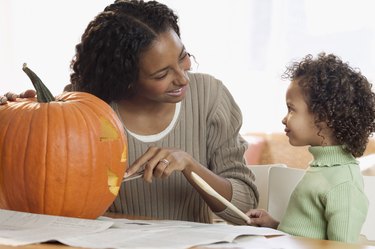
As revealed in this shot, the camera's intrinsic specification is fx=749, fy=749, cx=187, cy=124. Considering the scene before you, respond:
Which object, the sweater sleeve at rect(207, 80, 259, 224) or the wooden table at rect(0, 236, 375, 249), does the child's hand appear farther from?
the wooden table at rect(0, 236, 375, 249)

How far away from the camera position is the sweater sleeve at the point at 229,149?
173 centimetres

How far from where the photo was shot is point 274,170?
5.59ft

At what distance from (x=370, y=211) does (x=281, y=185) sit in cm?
21

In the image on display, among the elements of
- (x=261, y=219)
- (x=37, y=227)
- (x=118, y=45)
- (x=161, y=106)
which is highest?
(x=118, y=45)

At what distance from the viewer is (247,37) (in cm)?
356

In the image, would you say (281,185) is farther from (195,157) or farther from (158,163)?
(158,163)

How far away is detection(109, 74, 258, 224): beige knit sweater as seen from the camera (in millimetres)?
1741

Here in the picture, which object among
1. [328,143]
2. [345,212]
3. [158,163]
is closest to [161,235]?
[158,163]

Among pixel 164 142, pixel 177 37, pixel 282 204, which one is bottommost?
pixel 282 204

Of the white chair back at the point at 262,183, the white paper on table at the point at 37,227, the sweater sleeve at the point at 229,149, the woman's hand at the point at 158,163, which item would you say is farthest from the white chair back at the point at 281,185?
the white paper on table at the point at 37,227

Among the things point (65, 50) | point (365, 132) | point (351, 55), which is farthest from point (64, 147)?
point (65, 50)

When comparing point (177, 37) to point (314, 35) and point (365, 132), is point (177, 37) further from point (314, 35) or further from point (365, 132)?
point (314, 35)

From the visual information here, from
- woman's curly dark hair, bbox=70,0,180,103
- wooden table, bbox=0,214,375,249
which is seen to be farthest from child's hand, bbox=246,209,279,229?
wooden table, bbox=0,214,375,249

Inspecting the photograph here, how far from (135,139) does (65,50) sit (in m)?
2.35
